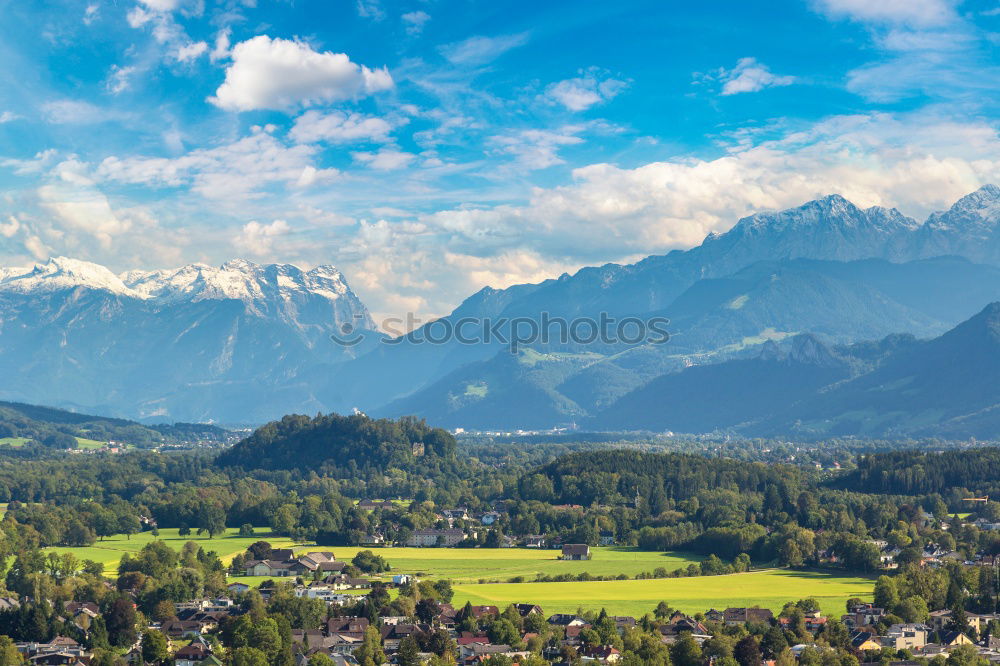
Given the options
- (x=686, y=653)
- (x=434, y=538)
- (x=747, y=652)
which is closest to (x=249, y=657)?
(x=686, y=653)

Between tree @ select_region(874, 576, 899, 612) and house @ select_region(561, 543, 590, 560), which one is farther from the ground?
house @ select_region(561, 543, 590, 560)

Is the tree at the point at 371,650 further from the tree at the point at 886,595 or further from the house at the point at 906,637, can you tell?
the tree at the point at 886,595

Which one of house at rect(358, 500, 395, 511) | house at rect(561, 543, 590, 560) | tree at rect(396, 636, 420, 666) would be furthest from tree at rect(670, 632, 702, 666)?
house at rect(358, 500, 395, 511)

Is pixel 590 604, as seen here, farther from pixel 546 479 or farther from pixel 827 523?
pixel 546 479

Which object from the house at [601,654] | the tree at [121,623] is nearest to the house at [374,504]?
the tree at [121,623]

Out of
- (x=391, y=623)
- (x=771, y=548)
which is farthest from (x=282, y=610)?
(x=771, y=548)

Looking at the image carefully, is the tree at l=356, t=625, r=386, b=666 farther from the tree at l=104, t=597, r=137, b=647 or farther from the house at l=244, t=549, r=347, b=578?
the house at l=244, t=549, r=347, b=578
